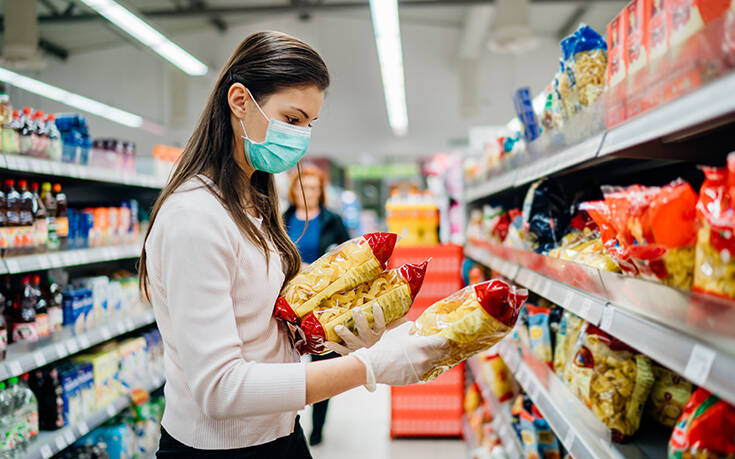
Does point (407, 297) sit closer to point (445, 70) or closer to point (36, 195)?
point (36, 195)

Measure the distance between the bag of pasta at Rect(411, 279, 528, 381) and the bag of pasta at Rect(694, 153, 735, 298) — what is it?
365 mm

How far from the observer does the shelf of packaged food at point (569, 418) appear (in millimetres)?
1271

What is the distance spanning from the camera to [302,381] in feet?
3.57

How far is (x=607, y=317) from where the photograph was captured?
46.6 inches

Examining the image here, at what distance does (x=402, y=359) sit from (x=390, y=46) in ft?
21.2

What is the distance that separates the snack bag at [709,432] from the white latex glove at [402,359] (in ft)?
1.53

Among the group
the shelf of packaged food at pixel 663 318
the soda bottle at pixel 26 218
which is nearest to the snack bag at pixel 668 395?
the shelf of packaged food at pixel 663 318

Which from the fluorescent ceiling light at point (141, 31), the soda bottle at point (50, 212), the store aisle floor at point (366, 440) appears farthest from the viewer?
the fluorescent ceiling light at point (141, 31)

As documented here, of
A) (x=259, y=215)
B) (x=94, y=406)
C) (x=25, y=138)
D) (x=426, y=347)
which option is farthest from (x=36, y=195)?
(x=426, y=347)

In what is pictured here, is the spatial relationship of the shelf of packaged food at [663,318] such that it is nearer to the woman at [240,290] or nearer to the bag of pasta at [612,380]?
the bag of pasta at [612,380]

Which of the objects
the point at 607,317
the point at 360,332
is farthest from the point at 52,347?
the point at 607,317

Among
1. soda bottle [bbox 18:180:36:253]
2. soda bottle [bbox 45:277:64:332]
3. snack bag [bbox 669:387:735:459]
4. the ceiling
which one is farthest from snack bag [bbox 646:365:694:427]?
the ceiling

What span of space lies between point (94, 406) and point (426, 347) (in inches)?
93.6

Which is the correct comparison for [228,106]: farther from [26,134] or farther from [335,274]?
[26,134]
